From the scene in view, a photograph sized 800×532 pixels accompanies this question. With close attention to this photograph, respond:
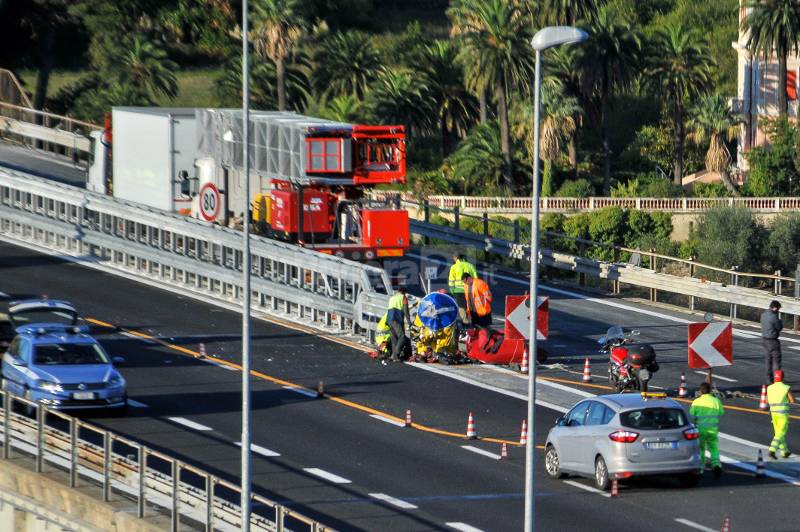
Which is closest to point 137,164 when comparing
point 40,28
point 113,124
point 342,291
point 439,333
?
point 113,124

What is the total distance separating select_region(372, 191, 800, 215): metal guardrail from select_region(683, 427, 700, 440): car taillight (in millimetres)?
41333

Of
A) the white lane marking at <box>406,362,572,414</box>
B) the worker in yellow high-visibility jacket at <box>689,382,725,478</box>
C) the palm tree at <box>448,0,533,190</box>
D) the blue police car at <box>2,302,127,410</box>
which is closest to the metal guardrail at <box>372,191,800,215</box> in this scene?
the palm tree at <box>448,0,533,190</box>

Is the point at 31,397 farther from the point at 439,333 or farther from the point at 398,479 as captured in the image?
the point at 439,333

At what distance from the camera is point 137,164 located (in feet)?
148

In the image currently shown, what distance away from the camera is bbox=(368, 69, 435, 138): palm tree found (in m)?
75.4

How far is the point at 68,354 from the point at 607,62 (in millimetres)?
51329

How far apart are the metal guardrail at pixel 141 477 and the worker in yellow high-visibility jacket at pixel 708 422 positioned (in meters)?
6.61

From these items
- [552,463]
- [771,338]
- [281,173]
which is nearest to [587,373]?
[771,338]

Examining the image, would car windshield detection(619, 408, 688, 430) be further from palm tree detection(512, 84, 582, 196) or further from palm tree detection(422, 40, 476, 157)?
palm tree detection(422, 40, 476, 157)

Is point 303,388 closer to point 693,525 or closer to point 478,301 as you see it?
point 478,301

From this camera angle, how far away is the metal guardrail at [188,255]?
35.9 m

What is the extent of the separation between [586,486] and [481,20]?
51497 millimetres

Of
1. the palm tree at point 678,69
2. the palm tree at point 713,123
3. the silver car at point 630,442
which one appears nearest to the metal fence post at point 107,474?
the silver car at point 630,442

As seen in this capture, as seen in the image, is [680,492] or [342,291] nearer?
[680,492]
